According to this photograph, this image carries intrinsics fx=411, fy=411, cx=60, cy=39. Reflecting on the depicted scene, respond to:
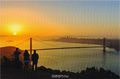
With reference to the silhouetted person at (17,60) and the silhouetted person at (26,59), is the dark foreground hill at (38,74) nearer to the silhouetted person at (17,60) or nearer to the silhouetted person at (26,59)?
the silhouetted person at (17,60)

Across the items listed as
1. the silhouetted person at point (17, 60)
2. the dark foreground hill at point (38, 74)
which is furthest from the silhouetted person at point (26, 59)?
the silhouetted person at point (17, 60)

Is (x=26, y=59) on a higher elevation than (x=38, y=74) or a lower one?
higher

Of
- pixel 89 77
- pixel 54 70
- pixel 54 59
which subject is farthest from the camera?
pixel 54 59

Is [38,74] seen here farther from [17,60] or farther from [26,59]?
[17,60]

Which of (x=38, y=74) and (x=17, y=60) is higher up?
(x=17, y=60)

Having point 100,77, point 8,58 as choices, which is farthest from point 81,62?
point 8,58

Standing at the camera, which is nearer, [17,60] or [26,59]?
[26,59]

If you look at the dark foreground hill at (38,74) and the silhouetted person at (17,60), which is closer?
the dark foreground hill at (38,74)

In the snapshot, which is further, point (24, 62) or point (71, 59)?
point (71, 59)

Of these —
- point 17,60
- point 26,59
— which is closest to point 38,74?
point 26,59

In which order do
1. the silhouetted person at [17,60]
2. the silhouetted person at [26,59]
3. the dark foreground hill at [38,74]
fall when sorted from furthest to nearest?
the silhouetted person at [17,60] → the silhouetted person at [26,59] → the dark foreground hill at [38,74]

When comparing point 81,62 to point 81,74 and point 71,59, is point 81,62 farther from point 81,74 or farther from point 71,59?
point 81,74
